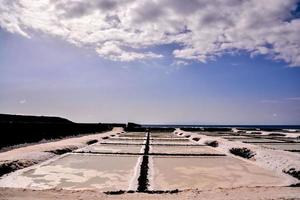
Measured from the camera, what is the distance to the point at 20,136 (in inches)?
478

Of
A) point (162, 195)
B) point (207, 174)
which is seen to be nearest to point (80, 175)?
point (162, 195)

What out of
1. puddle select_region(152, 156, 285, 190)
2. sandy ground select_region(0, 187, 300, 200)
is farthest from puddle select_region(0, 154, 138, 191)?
puddle select_region(152, 156, 285, 190)

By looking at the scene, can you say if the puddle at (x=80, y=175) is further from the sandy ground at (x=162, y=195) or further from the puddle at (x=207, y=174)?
the puddle at (x=207, y=174)

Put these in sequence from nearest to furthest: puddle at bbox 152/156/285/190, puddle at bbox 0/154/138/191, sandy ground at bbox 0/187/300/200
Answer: sandy ground at bbox 0/187/300/200 → puddle at bbox 0/154/138/191 → puddle at bbox 152/156/285/190

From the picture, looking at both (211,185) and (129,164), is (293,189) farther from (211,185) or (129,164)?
(129,164)

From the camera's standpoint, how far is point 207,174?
6.28 metres

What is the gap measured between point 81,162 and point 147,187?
304 centimetres

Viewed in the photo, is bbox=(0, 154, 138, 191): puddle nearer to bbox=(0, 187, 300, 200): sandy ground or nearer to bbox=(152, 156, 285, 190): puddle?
bbox=(0, 187, 300, 200): sandy ground

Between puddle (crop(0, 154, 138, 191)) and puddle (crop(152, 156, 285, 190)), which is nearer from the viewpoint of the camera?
puddle (crop(0, 154, 138, 191))

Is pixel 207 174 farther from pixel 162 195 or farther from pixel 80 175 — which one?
pixel 80 175

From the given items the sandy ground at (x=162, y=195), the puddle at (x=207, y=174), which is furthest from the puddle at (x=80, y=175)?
the puddle at (x=207, y=174)

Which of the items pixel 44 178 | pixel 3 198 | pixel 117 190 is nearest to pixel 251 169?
pixel 117 190

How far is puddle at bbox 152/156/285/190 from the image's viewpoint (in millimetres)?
5369

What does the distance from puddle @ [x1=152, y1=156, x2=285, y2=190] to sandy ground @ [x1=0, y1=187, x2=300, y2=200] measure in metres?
0.47
